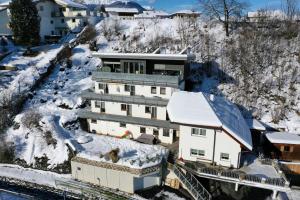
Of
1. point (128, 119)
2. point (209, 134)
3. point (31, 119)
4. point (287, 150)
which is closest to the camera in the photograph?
point (209, 134)

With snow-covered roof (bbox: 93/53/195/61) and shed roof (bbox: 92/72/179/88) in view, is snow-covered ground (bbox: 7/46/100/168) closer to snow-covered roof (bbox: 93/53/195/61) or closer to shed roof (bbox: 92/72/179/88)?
shed roof (bbox: 92/72/179/88)

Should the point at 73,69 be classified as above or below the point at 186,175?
above

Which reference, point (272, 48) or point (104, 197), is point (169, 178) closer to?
point (104, 197)

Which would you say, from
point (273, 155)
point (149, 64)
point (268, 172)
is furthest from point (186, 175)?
point (149, 64)

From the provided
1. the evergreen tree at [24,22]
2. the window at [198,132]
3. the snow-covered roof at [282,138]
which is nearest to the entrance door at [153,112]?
the window at [198,132]

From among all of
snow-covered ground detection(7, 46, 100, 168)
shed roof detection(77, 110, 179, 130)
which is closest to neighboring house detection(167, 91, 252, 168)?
shed roof detection(77, 110, 179, 130)

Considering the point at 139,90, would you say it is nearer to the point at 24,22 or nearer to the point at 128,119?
the point at 128,119

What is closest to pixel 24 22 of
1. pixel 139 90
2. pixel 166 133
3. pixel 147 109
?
pixel 139 90
